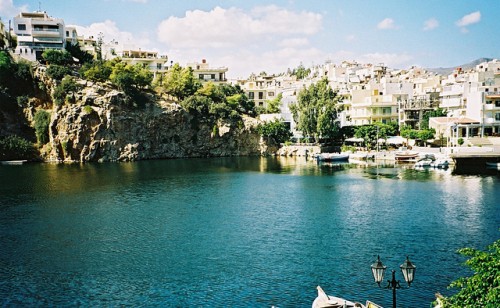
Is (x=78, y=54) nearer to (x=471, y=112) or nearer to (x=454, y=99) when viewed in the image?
(x=454, y=99)

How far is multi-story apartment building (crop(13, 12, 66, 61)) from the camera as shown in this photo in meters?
103

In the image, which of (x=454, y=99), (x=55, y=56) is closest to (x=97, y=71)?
(x=55, y=56)

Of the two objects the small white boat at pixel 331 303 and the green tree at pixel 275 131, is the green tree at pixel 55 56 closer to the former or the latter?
the green tree at pixel 275 131

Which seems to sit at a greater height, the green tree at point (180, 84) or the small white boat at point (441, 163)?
the green tree at point (180, 84)

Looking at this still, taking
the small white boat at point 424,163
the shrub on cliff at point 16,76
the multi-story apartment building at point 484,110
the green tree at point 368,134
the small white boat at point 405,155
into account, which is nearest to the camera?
the small white boat at point 424,163

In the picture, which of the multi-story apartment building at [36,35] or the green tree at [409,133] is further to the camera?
the multi-story apartment building at [36,35]

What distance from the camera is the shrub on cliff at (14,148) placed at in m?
90.2

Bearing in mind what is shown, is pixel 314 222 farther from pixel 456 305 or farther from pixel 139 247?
pixel 456 305

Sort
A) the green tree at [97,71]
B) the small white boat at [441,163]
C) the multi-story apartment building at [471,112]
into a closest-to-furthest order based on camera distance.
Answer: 1. the small white boat at [441,163]
2. the multi-story apartment building at [471,112]
3. the green tree at [97,71]

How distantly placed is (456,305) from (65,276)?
22.6 metres

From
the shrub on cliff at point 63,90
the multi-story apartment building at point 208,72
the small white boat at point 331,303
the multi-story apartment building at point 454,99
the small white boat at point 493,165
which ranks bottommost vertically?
the small white boat at point 331,303

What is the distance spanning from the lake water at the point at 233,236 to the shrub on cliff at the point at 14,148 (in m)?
26.2

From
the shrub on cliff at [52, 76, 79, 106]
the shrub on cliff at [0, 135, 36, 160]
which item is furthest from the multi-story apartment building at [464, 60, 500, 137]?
the shrub on cliff at [0, 135, 36, 160]

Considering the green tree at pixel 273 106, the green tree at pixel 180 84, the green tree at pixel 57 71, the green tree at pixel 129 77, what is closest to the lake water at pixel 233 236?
the green tree at pixel 57 71
